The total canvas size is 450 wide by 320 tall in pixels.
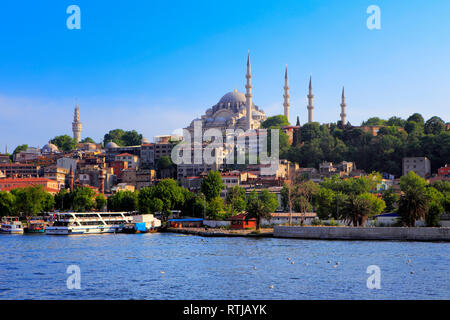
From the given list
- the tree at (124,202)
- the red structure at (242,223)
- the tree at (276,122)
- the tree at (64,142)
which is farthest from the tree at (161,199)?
the tree at (64,142)

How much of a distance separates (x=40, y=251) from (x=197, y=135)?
286 feet

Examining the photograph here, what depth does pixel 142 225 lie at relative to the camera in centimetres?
5366

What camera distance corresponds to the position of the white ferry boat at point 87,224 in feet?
165

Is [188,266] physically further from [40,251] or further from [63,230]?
[63,230]

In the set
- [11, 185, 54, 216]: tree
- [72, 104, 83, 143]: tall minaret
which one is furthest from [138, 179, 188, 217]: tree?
[72, 104, 83, 143]: tall minaret

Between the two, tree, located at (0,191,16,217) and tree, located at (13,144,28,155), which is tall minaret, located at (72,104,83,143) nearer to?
tree, located at (13,144,28,155)

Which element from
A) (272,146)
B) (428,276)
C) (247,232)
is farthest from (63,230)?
(272,146)

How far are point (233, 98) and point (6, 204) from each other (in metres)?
74.9

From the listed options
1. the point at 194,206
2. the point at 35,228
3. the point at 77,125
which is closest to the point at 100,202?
the point at 194,206

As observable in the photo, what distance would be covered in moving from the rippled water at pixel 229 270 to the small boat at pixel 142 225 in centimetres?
1585

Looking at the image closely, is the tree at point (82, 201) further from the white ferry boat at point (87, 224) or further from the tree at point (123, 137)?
the tree at point (123, 137)

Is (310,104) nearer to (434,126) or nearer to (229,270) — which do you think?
(434,126)

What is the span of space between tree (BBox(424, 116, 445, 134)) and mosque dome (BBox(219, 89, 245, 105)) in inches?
1908

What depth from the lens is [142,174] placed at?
3484 inches
